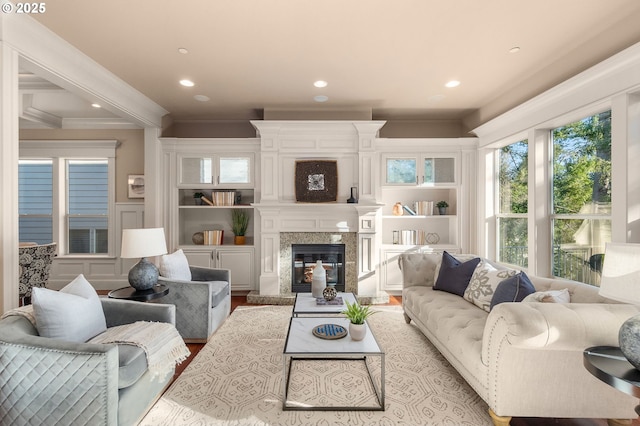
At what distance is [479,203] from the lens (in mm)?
4832

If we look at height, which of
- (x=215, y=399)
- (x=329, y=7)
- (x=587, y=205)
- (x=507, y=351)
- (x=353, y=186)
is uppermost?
(x=329, y=7)

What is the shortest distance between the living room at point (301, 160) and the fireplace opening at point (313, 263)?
0.39ft

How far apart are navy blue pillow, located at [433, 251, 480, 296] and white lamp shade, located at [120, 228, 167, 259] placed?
2.73m

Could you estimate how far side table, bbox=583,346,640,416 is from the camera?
1299 mm

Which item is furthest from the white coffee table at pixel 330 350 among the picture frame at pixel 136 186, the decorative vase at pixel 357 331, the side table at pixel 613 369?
the picture frame at pixel 136 186

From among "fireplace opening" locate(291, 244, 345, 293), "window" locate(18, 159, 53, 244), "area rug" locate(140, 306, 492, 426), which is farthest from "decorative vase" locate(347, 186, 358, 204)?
"window" locate(18, 159, 53, 244)

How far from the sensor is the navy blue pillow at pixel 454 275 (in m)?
3.09

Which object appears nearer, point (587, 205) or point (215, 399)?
point (215, 399)

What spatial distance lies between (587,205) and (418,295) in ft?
6.09

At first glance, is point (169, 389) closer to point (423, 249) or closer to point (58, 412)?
point (58, 412)

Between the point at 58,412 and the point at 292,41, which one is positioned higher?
the point at 292,41

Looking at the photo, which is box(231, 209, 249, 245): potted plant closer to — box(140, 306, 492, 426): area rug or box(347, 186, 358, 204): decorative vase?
box(347, 186, 358, 204): decorative vase

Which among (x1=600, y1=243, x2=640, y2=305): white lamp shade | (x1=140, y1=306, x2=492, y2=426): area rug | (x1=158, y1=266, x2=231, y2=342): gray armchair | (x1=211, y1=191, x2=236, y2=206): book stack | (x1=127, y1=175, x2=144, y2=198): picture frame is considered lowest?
(x1=140, y1=306, x2=492, y2=426): area rug

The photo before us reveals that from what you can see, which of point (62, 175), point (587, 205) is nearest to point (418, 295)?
point (587, 205)
